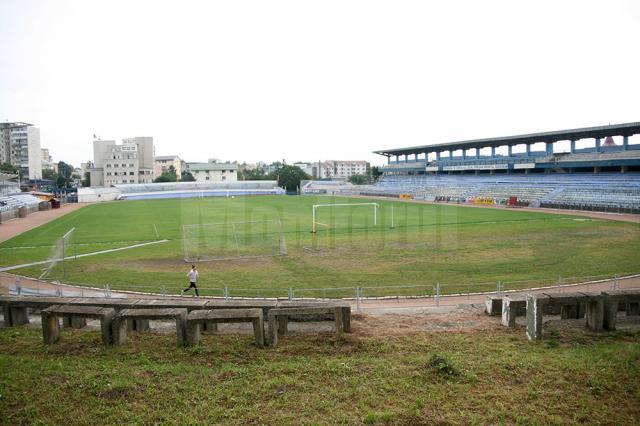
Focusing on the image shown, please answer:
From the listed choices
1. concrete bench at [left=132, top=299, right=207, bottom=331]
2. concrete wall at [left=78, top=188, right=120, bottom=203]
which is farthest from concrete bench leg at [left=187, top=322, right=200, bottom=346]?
concrete wall at [left=78, top=188, right=120, bottom=203]

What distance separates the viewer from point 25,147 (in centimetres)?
16712

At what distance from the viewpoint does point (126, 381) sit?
8.24 meters

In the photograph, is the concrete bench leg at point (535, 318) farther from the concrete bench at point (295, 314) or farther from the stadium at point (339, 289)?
the concrete bench at point (295, 314)

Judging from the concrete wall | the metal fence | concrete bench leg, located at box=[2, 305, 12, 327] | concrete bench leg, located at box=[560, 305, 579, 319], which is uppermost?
the concrete wall

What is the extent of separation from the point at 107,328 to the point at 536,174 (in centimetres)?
8176

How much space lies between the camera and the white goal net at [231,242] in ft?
92.9

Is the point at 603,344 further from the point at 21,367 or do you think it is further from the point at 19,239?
the point at 19,239

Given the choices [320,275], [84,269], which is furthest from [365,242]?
[84,269]

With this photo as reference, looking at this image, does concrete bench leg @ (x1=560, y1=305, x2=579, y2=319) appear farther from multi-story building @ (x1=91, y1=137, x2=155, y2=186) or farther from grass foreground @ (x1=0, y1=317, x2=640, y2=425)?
Answer: multi-story building @ (x1=91, y1=137, x2=155, y2=186)

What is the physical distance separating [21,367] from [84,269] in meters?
17.1

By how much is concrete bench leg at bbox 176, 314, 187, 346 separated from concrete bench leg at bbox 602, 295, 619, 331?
10331 millimetres

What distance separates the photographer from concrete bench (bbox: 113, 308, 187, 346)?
10.2 metres

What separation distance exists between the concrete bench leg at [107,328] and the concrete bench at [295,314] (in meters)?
3.71

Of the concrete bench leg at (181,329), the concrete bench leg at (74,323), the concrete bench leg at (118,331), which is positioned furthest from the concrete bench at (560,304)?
the concrete bench leg at (74,323)
